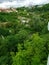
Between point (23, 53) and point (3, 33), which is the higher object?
point (23, 53)

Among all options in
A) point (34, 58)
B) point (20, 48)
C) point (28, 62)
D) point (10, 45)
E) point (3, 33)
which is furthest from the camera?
point (3, 33)

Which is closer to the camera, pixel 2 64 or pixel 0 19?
pixel 2 64

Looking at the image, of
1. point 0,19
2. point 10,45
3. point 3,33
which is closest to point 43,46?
point 10,45

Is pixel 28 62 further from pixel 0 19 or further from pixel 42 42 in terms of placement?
pixel 0 19

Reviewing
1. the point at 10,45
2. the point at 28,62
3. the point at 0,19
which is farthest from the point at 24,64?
the point at 0,19

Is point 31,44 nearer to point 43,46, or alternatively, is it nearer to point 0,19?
point 43,46

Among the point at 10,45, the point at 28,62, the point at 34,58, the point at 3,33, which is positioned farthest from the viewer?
the point at 3,33

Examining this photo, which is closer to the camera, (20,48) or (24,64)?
(24,64)

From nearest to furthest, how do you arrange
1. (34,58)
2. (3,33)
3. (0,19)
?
(34,58), (3,33), (0,19)

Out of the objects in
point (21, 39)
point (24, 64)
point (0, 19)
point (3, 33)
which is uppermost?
point (24, 64)
